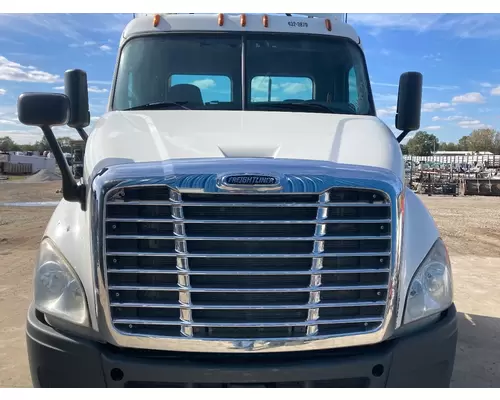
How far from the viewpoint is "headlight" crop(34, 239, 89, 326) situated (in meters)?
2.95

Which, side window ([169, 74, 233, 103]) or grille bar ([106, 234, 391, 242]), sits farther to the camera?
side window ([169, 74, 233, 103])

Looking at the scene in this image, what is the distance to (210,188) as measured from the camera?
2746 millimetres

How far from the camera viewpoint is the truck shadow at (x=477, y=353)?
4492 mm

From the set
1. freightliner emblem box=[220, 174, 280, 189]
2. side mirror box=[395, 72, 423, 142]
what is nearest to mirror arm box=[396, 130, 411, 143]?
side mirror box=[395, 72, 423, 142]

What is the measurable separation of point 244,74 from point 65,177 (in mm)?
1941

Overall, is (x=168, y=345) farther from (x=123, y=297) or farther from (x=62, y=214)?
(x=62, y=214)

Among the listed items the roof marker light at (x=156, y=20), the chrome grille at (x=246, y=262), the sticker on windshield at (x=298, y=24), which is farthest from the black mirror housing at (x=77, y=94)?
the chrome grille at (x=246, y=262)

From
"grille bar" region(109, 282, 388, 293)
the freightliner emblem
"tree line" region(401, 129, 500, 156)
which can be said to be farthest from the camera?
"tree line" region(401, 129, 500, 156)

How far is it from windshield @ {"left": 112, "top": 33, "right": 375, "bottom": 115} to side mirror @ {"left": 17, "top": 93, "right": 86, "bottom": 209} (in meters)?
1.07

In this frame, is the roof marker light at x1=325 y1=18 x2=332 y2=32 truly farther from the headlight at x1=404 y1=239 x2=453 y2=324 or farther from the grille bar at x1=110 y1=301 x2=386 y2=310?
the grille bar at x1=110 y1=301 x2=386 y2=310

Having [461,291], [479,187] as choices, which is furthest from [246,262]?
[479,187]

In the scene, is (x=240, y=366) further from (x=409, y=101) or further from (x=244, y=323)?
(x=409, y=101)

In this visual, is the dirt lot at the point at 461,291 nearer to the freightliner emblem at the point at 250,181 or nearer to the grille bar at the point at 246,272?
the grille bar at the point at 246,272

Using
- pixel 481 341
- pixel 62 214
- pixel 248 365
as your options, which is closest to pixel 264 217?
pixel 248 365
